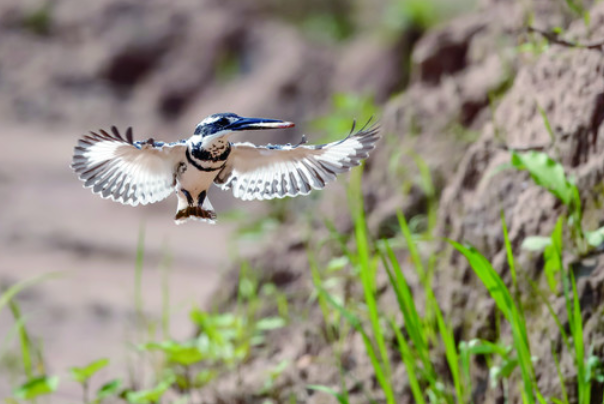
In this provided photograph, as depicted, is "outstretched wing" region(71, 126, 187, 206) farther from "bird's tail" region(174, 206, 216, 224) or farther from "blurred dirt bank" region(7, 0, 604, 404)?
"blurred dirt bank" region(7, 0, 604, 404)

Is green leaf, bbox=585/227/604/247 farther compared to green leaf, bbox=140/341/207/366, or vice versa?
green leaf, bbox=140/341/207/366

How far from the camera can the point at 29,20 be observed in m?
5.45

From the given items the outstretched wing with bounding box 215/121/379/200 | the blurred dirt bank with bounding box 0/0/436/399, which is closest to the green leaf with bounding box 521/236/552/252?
the outstretched wing with bounding box 215/121/379/200

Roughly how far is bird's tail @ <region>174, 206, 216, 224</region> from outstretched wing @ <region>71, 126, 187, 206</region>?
2 cm

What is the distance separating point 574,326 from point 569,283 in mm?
172

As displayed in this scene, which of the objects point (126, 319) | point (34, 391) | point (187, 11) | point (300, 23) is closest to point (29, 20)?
point (187, 11)

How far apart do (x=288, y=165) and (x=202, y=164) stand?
0.39 ft

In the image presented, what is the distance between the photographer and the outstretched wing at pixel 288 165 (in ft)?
2.09

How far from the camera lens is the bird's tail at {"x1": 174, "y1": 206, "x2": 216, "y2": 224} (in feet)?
1.97

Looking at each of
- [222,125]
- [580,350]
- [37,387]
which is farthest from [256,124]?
[37,387]

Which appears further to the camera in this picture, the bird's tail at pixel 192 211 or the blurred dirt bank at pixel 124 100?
the blurred dirt bank at pixel 124 100

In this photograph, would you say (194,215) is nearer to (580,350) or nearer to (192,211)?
(192,211)

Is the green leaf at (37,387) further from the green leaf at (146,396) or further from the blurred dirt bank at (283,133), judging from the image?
the blurred dirt bank at (283,133)

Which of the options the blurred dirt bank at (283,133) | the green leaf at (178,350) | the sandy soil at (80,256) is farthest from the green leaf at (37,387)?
the sandy soil at (80,256)
